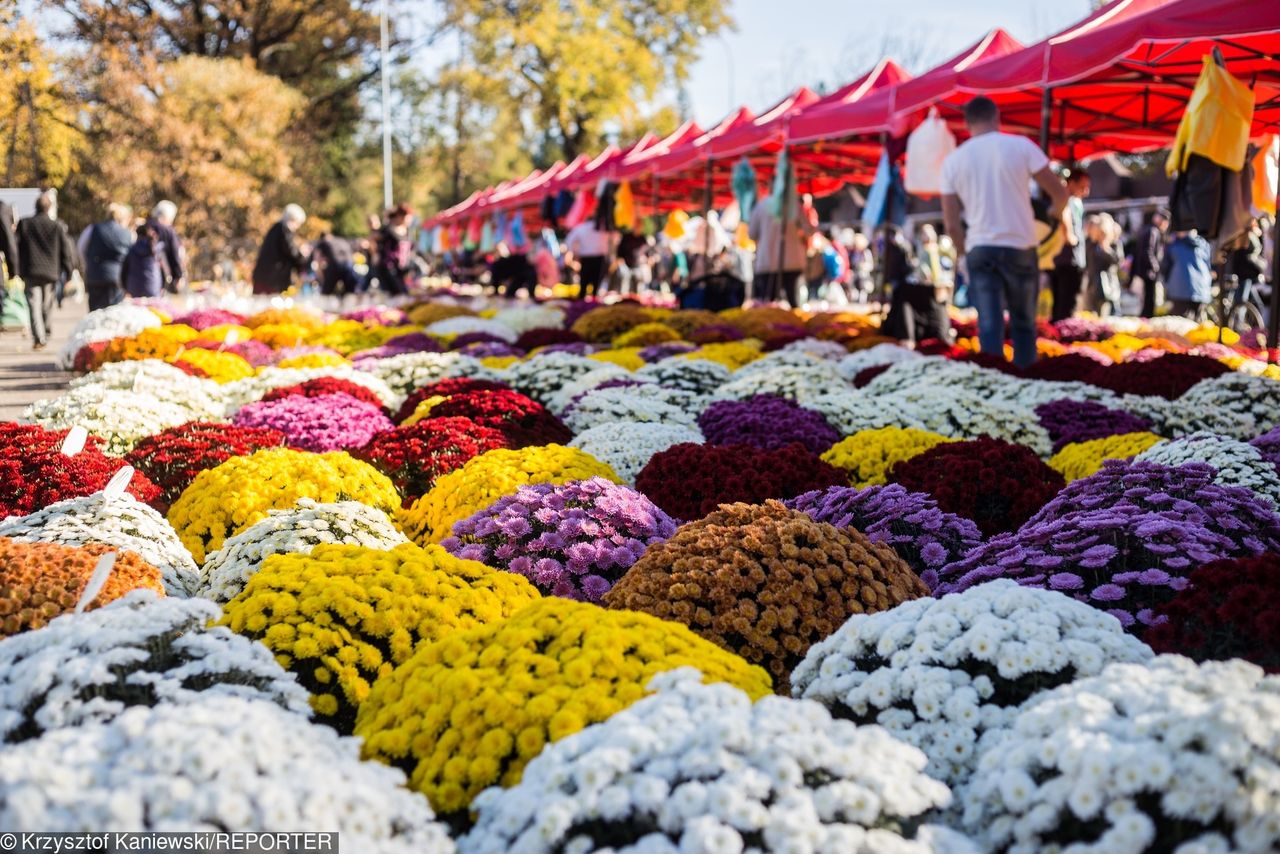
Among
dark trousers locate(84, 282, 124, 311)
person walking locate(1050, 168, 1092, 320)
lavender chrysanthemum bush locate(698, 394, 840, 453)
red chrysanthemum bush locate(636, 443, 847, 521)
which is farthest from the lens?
dark trousers locate(84, 282, 124, 311)

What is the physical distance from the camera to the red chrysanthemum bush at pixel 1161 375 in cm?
754

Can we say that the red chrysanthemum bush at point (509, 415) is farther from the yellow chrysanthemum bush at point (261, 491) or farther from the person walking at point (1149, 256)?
the person walking at point (1149, 256)

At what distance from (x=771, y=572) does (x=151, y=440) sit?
3771mm

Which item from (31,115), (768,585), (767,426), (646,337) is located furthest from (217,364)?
(31,115)

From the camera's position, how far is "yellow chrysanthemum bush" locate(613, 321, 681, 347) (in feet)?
37.3

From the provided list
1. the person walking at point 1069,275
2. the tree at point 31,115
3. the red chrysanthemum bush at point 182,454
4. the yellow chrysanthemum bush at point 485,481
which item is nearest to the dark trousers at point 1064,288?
the person walking at point 1069,275

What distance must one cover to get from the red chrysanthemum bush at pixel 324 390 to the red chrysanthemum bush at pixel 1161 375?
482 centimetres

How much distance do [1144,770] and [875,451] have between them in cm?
367

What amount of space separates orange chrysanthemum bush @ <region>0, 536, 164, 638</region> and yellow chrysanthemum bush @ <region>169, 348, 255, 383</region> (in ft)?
19.6

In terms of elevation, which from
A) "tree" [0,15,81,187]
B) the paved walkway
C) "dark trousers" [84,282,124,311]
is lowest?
the paved walkway

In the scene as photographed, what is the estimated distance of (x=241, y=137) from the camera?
3569cm

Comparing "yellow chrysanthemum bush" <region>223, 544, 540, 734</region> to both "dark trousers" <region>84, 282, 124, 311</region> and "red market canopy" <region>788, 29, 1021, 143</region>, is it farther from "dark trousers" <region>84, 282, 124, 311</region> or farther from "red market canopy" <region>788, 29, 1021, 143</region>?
"dark trousers" <region>84, 282, 124, 311</region>

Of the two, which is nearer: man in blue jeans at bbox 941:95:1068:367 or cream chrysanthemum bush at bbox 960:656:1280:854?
cream chrysanthemum bush at bbox 960:656:1280:854

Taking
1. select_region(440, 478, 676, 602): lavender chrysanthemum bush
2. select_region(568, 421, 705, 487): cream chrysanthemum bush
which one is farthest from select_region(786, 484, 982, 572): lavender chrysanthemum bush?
select_region(568, 421, 705, 487): cream chrysanthemum bush
